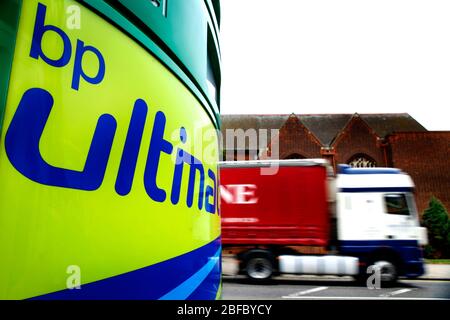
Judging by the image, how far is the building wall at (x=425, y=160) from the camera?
19375 mm

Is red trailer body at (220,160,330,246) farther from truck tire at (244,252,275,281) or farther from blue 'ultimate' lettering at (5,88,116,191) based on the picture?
blue 'ultimate' lettering at (5,88,116,191)

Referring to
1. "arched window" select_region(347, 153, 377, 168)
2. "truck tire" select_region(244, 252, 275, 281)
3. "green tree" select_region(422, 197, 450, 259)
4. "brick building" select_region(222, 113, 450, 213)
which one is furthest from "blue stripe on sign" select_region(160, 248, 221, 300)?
"arched window" select_region(347, 153, 377, 168)

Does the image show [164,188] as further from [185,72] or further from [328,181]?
[328,181]

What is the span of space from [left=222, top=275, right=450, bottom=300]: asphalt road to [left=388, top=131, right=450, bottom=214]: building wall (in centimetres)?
1235

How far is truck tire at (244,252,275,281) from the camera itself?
26.5 feet

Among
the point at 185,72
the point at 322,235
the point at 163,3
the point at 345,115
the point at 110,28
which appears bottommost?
the point at 322,235

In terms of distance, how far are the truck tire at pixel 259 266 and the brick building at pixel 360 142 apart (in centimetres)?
1047

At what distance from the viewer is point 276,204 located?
7984 mm

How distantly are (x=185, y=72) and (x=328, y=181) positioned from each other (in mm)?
7319

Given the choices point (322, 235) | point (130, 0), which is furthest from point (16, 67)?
point (322, 235)

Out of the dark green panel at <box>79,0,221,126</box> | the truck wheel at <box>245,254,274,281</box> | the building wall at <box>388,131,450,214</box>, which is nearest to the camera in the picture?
the dark green panel at <box>79,0,221,126</box>

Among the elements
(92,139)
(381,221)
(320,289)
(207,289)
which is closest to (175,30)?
(92,139)

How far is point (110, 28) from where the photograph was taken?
0.93 m

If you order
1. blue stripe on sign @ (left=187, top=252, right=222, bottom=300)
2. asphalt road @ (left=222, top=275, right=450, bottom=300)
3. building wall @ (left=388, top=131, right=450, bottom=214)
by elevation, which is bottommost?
asphalt road @ (left=222, top=275, right=450, bottom=300)
